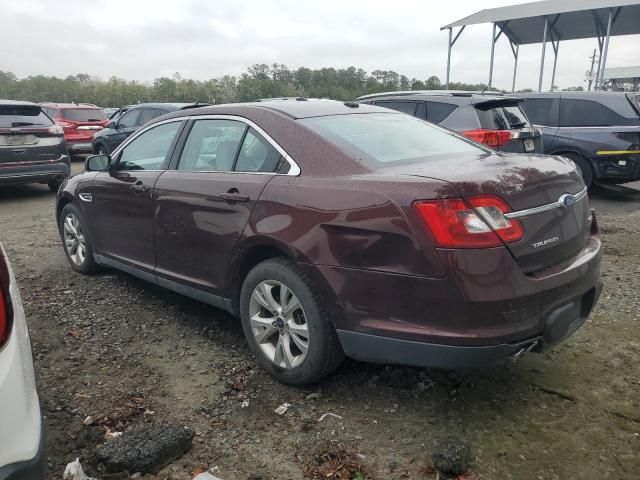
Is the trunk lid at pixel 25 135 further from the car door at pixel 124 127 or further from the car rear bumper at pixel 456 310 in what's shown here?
the car rear bumper at pixel 456 310

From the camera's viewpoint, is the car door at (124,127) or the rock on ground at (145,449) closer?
the rock on ground at (145,449)

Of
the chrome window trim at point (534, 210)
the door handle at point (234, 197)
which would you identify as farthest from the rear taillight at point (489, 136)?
the door handle at point (234, 197)

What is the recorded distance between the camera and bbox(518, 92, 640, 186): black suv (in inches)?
321

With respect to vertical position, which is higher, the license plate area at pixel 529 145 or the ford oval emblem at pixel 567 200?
the ford oval emblem at pixel 567 200

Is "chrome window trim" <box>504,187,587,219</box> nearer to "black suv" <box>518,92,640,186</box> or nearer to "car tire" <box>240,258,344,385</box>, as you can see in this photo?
"car tire" <box>240,258,344,385</box>

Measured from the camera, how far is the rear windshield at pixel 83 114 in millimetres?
14438

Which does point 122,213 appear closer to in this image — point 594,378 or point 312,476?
point 312,476

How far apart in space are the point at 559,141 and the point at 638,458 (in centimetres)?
722

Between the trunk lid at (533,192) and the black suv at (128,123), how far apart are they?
30.9 feet

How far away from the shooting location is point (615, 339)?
3.62 metres

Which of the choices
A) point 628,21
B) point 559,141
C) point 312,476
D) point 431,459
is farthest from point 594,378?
point 628,21

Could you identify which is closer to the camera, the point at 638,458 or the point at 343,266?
the point at 638,458

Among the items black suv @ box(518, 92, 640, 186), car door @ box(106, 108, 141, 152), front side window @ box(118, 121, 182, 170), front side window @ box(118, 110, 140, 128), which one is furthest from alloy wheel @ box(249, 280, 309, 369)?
front side window @ box(118, 110, 140, 128)

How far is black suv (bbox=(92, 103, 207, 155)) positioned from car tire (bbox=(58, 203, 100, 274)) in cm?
645
